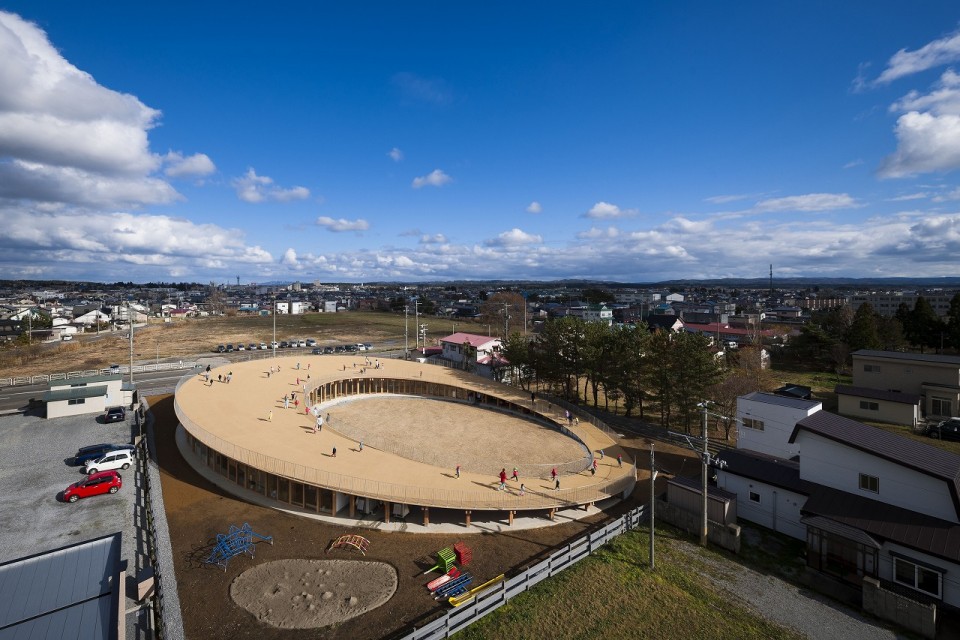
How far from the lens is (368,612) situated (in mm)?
13203

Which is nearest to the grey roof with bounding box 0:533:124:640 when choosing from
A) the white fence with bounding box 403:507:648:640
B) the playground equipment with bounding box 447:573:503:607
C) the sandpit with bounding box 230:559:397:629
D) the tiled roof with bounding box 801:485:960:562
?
the sandpit with bounding box 230:559:397:629

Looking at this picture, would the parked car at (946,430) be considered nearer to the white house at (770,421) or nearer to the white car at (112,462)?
the white house at (770,421)

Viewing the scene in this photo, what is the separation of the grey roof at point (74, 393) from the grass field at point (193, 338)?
22867 mm

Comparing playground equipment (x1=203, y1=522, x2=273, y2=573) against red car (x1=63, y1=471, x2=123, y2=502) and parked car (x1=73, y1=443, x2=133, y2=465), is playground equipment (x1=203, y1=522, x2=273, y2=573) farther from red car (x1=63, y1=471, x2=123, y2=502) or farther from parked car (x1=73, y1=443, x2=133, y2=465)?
parked car (x1=73, y1=443, x2=133, y2=465)

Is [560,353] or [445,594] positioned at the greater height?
[560,353]

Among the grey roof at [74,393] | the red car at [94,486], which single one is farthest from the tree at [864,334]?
the grey roof at [74,393]

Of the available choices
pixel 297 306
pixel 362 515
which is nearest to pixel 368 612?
pixel 362 515

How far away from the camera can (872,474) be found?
17016 millimetres

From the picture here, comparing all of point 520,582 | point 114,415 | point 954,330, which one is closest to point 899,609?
point 520,582

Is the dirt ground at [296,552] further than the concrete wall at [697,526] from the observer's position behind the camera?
No

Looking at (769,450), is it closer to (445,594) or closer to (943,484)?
(943,484)

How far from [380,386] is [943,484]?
34.5 m

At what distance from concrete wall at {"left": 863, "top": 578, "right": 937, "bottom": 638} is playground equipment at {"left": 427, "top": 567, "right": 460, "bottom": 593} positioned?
43.7 feet

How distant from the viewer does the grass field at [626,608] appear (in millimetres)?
12797
